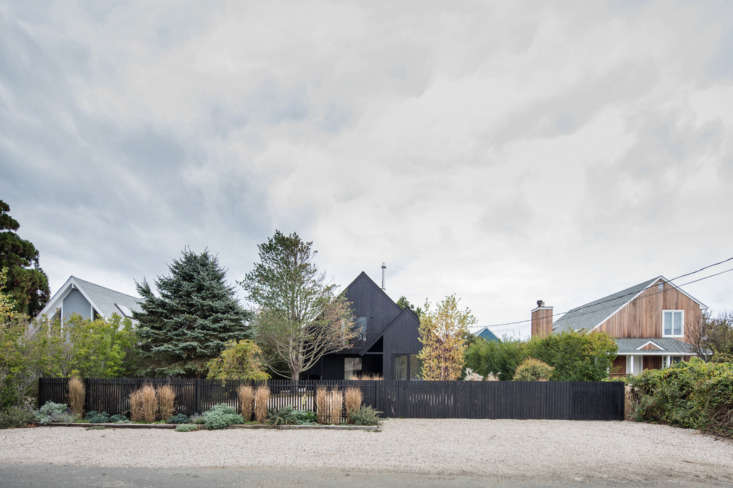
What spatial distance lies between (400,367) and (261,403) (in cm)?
1120

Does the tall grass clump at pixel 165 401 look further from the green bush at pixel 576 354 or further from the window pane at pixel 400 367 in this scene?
the green bush at pixel 576 354

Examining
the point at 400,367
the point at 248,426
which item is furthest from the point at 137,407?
the point at 400,367

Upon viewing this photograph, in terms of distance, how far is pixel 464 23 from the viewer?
1134 cm

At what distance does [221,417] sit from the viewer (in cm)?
1162

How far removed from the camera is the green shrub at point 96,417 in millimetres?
12172

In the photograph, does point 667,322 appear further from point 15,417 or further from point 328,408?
point 15,417

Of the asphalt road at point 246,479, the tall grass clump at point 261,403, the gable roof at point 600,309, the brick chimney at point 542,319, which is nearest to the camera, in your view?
the asphalt road at point 246,479

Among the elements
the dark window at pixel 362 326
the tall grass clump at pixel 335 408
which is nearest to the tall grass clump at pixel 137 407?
the tall grass clump at pixel 335 408

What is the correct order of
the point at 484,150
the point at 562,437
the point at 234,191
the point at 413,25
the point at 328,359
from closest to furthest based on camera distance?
the point at 562,437, the point at 413,25, the point at 484,150, the point at 234,191, the point at 328,359

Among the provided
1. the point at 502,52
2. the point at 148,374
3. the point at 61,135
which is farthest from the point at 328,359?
the point at 502,52

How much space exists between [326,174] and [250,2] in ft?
21.3

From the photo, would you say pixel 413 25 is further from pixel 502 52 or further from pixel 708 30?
pixel 708 30

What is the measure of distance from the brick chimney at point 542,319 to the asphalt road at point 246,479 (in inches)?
819

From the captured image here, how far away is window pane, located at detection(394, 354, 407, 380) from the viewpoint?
21.6 metres
